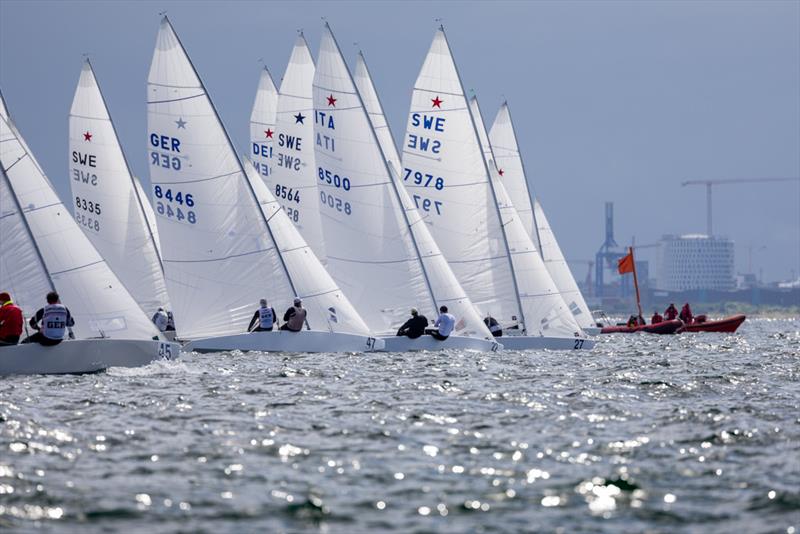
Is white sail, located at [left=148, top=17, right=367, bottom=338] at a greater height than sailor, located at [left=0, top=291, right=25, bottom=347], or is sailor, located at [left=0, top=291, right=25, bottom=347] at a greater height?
Result: white sail, located at [left=148, top=17, right=367, bottom=338]

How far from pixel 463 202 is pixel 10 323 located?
18.3 metres

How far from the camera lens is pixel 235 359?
26391mm

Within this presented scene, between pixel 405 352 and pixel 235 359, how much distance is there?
5.43 metres

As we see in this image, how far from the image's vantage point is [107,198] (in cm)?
3712

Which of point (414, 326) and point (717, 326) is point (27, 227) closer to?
point (414, 326)

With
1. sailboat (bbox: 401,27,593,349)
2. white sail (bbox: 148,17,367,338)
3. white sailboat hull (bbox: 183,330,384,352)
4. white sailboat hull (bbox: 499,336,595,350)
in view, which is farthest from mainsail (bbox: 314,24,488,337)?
white sail (bbox: 148,17,367,338)

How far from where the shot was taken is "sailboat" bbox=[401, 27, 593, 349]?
1447 inches

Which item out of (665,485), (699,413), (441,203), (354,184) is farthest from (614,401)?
(441,203)

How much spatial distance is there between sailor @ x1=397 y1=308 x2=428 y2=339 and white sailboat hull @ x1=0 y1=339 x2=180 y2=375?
874 cm

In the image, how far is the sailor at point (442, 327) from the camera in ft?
101

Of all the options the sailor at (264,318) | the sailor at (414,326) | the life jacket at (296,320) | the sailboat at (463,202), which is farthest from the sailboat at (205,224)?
the sailboat at (463,202)

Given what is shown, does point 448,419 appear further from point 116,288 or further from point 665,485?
point 116,288

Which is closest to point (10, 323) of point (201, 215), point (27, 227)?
point (27, 227)

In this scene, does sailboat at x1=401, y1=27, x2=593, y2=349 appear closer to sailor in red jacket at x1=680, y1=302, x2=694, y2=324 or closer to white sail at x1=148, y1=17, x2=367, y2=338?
white sail at x1=148, y1=17, x2=367, y2=338
